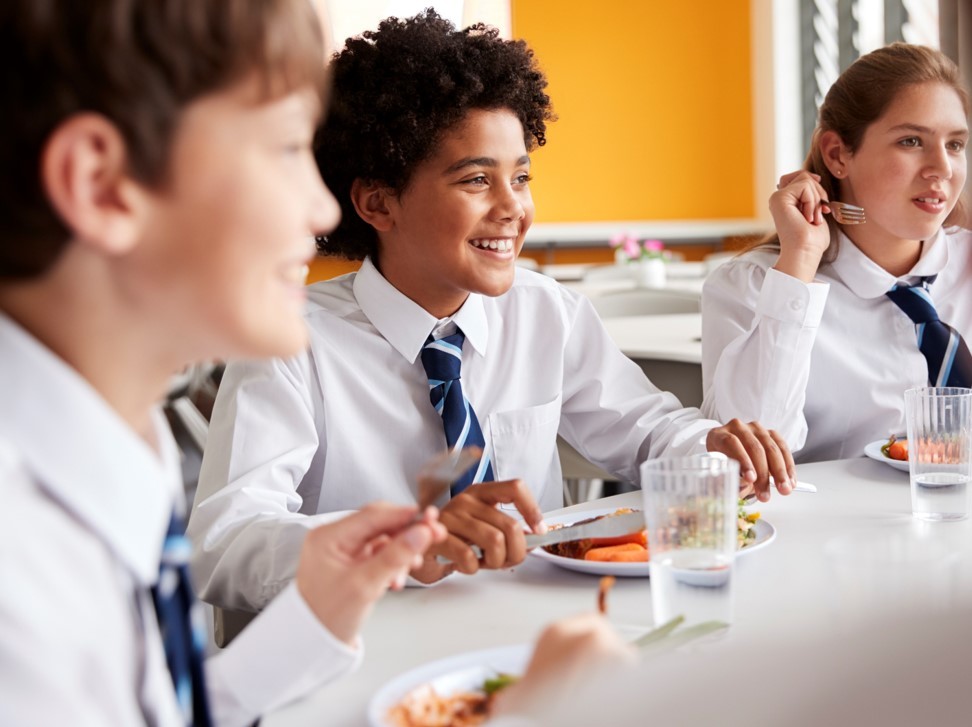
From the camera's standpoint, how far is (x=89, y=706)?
0.56m

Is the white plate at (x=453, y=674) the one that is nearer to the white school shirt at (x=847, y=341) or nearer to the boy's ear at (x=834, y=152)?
the white school shirt at (x=847, y=341)

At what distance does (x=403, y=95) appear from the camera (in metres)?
1.71

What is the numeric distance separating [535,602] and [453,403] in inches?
20.8

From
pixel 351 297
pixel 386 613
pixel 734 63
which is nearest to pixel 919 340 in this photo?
pixel 351 297

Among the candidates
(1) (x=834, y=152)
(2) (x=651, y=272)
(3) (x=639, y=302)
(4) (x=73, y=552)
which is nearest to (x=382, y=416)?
(4) (x=73, y=552)

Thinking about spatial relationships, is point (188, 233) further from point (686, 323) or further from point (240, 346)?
point (686, 323)

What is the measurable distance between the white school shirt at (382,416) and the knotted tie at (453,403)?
34 mm

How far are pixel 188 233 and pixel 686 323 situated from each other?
9.32ft

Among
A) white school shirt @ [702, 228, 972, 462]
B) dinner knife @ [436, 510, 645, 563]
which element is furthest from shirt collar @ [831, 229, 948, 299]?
dinner knife @ [436, 510, 645, 563]

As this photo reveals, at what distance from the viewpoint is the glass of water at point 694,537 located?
955 millimetres

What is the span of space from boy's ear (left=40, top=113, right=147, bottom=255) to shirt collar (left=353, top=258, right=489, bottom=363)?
1.05 m

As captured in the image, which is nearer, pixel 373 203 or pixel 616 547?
pixel 616 547

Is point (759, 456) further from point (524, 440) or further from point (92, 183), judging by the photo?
point (92, 183)

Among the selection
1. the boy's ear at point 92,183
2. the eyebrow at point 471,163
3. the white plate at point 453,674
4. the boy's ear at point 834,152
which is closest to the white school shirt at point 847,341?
the boy's ear at point 834,152
